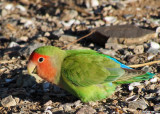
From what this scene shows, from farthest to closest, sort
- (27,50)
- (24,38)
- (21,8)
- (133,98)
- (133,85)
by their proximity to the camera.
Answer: (21,8), (24,38), (27,50), (133,85), (133,98)

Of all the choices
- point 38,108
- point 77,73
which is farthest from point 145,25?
point 38,108

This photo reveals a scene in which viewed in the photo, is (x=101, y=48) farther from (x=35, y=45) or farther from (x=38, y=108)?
(x=38, y=108)

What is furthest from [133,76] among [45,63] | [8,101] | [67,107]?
[8,101]

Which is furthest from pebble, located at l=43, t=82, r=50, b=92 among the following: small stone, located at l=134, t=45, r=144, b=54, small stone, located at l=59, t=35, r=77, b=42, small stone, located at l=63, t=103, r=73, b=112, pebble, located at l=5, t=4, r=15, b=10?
pebble, located at l=5, t=4, r=15, b=10

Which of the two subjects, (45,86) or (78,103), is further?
(45,86)

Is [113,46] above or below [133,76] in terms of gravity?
above

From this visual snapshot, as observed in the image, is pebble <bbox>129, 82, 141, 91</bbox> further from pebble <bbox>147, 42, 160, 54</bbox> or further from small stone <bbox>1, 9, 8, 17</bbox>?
small stone <bbox>1, 9, 8, 17</bbox>

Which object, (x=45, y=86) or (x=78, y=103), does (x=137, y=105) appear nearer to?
(x=78, y=103)
